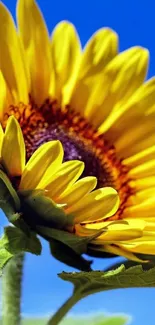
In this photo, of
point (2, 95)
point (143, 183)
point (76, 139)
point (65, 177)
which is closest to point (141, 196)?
point (143, 183)

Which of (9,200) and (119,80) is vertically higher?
(119,80)

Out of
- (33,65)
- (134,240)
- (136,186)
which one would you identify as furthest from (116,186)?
(134,240)

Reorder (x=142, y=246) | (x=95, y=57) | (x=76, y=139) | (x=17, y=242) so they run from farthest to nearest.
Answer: (x=76, y=139)
(x=95, y=57)
(x=142, y=246)
(x=17, y=242)

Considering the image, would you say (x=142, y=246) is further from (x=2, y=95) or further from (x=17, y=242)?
(x=2, y=95)

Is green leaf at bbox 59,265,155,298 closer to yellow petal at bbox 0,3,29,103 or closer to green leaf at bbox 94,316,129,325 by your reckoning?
green leaf at bbox 94,316,129,325

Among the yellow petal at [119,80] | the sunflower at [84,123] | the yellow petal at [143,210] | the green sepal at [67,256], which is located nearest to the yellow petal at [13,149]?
the sunflower at [84,123]

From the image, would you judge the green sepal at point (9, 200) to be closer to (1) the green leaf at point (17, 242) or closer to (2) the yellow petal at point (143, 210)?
(1) the green leaf at point (17, 242)

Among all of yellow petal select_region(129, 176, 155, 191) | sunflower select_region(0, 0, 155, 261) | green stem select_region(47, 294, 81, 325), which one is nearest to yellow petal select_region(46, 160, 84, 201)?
sunflower select_region(0, 0, 155, 261)
